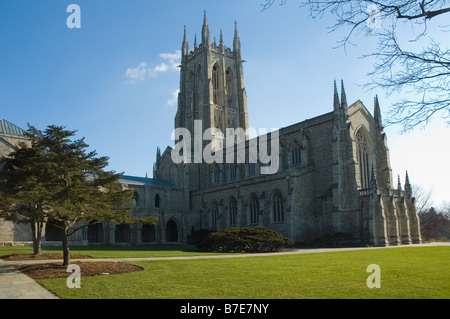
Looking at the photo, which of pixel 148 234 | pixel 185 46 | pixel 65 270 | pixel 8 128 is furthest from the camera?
pixel 185 46

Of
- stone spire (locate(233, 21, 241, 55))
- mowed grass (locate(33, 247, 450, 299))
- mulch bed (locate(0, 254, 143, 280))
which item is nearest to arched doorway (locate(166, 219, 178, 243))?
stone spire (locate(233, 21, 241, 55))

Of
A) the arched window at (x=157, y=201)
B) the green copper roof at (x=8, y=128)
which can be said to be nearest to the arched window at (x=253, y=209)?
the arched window at (x=157, y=201)

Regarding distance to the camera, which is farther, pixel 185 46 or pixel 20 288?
pixel 185 46

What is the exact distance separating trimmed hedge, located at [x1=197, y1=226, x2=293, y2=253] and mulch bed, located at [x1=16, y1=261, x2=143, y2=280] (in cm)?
1336

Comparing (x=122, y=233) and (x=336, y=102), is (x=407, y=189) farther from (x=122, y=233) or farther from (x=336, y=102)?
(x=122, y=233)

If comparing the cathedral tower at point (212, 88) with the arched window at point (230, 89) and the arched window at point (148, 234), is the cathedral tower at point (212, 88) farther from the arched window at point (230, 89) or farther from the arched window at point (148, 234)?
the arched window at point (148, 234)

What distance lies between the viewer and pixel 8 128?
44125 millimetres

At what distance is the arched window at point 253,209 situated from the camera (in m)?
45.1

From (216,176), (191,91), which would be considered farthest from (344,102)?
(191,91)

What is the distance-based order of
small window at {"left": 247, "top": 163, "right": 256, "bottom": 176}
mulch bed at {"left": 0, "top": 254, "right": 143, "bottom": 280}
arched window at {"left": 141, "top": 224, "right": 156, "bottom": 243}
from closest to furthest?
mulch bed at {"left": 0, "top": 254, "right": 143, "bottom": 280} < small window at {"left": 247, "top": 163, "right": 256, "bottom": 176} < arched window at {"left": 141, "top": 224, "right": 156, "bottom": 243}

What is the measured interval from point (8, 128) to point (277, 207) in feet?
97.9

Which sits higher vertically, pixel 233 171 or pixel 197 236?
pixel 233 171

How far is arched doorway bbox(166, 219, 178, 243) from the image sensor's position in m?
53.3

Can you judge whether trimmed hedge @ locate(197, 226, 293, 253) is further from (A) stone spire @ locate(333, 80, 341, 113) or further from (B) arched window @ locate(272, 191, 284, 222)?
(A) stone spire @ locate(333, 80, 341, 113)
